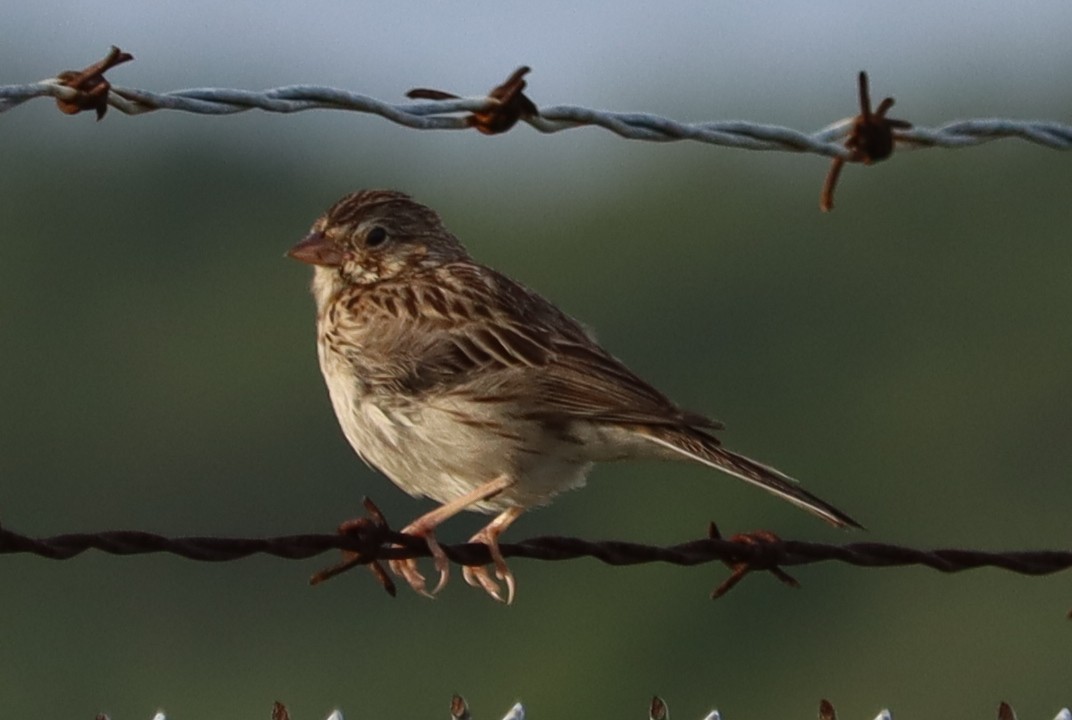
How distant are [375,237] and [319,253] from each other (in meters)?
0.23

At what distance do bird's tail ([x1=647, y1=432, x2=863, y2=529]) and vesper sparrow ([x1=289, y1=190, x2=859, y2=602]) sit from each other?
1cm

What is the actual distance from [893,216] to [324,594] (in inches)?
1181

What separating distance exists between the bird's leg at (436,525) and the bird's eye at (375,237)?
4.63 ft

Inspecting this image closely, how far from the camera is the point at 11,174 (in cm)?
8438

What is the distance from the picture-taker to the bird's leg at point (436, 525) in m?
8.15

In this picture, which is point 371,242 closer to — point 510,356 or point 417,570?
point 510,356

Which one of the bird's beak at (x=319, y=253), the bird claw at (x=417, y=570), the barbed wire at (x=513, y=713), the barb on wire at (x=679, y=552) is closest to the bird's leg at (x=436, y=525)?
the bird claw at (x=417, y=570)

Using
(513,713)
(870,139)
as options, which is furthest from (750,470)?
(513,713)

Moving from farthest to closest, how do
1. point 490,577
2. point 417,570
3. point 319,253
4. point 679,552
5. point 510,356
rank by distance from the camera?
1. point 319,253
2. point 510,356
3. point 490,577
4. point 417,570
5. point 679,552

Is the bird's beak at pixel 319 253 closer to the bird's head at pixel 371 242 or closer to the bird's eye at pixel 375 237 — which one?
the bird's head at pixel 371 242

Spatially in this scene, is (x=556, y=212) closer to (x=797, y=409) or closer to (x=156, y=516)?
(x=797, y=409)

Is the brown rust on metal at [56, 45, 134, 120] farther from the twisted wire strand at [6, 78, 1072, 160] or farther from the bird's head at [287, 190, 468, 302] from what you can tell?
the bird's head at [287, 190, 468, 302]

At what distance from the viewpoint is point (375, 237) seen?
10281 mm

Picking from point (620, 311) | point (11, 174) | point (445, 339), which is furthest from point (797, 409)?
point (445, 339)
